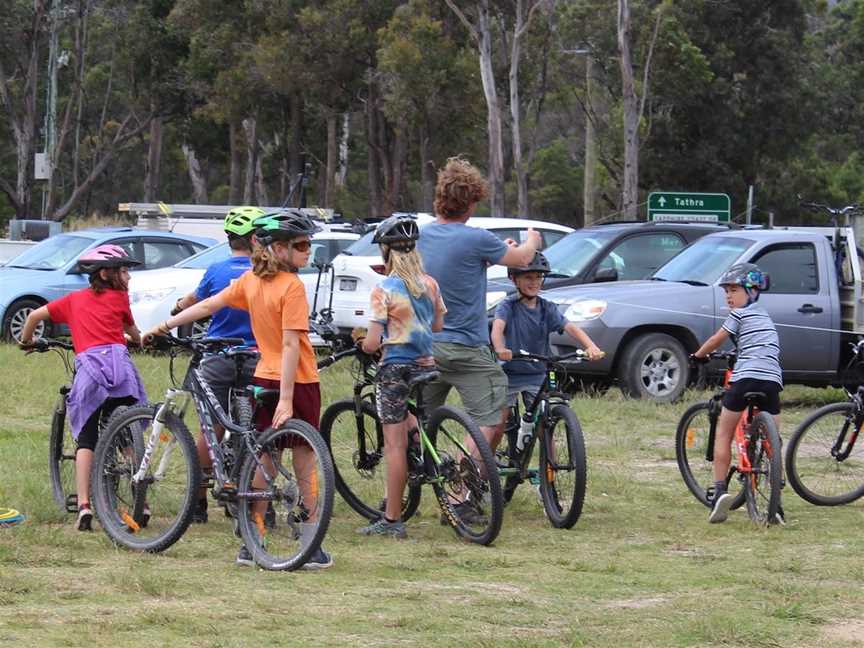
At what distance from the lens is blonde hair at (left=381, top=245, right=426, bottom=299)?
335 inches

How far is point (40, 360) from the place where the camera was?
18.1 metres

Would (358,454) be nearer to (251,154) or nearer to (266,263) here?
(266,263)

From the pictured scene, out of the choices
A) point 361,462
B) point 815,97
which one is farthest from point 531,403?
point 815,97

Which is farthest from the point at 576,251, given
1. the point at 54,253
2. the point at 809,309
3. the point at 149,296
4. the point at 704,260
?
the point at 54,253

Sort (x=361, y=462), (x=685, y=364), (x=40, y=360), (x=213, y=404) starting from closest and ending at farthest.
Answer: (x=213, y=404), (x=361, y=462), (x=685, y=364), (x=40, y=360)

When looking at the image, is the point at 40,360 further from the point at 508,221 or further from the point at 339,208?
the point at 339,208

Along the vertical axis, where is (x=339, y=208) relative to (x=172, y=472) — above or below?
above

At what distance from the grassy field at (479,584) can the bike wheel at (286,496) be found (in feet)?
0.48

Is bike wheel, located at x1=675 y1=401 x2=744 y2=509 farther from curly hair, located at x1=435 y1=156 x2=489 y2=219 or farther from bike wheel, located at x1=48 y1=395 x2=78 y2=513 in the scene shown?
bike wheel, located at x1=48 y1=395 x2=78 y2=513

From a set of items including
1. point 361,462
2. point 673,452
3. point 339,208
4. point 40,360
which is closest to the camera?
point 361,462

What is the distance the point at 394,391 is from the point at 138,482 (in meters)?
1.39

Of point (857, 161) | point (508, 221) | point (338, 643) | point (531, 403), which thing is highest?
point (857, 161)

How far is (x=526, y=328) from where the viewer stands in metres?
9.56

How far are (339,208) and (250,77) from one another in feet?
30.7
